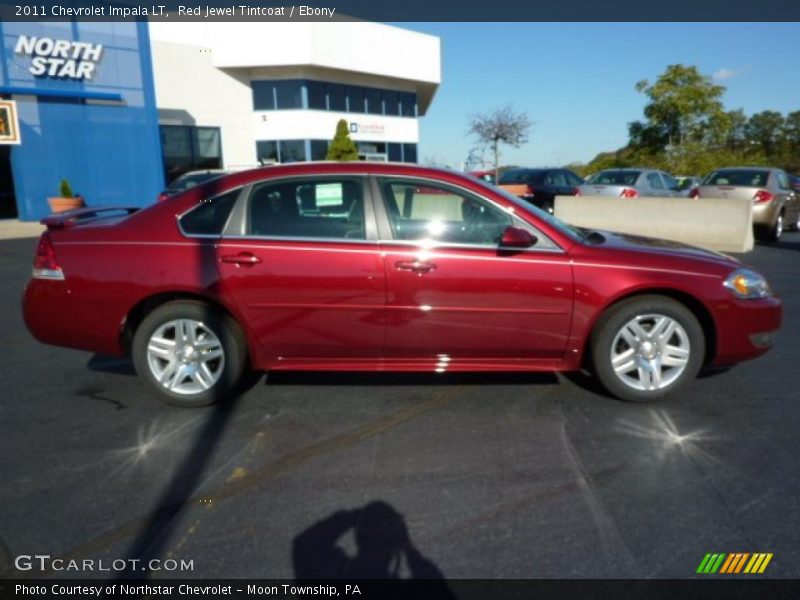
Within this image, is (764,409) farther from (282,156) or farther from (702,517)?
(282,156)

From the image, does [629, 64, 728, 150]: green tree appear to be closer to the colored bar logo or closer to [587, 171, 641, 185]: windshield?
[587, 171, 641, 185]: windshield

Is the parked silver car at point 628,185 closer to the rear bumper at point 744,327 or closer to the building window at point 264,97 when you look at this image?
the rear bumper at point 744,327

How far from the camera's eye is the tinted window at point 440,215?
3719 millimetres

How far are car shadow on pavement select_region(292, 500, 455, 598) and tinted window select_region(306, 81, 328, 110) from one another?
98.1 ft

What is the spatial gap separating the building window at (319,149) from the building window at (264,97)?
2769mm

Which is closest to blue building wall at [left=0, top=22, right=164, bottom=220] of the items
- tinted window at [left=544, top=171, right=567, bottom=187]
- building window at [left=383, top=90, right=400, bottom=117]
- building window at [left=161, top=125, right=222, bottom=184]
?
building window at [left=161, top=125, right=222, bottom=184]

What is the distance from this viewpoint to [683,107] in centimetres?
2788

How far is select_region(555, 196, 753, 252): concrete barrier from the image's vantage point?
11.1 metres

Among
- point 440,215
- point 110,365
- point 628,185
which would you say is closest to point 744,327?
point 440,215

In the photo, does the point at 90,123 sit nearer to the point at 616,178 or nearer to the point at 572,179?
the point at 572,179

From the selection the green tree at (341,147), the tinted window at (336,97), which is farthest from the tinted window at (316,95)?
the green tree at (341,147)

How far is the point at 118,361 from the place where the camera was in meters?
4.92

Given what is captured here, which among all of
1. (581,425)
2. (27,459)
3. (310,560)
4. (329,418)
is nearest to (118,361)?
(27,459)

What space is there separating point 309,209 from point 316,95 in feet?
94.4
